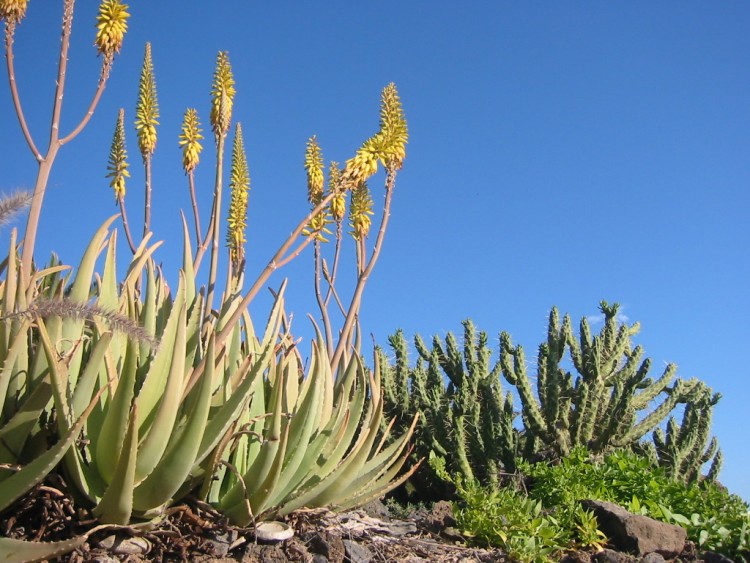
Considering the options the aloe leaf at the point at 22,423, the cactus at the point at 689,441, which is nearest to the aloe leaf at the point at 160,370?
the aloe leaf at the point at 22,423

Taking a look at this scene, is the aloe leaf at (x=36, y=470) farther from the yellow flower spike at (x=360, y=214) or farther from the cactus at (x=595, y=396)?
the cactus at (x=595, y=396)

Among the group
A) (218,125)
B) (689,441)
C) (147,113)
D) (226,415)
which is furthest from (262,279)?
(689,441)

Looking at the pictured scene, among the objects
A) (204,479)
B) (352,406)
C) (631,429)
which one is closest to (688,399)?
(631,429)

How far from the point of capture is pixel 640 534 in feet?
13.3

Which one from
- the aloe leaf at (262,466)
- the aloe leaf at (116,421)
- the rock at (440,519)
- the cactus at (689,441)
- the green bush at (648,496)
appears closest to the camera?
the aloe leaf at (116,421)

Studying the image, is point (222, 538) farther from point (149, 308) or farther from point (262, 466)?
point (149, 308)

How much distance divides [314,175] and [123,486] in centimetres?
305

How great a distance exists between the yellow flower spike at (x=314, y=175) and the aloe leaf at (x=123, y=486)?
287 centimetres

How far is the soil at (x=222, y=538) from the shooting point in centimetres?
291

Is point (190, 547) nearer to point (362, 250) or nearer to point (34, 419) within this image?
point (34, 419)

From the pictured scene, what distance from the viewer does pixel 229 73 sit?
5.10 m

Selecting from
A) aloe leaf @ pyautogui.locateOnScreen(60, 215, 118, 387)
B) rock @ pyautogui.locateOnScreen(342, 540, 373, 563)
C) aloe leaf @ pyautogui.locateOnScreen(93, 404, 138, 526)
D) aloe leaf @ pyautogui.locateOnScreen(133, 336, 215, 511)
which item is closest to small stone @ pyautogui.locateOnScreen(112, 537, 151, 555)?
aloe leaf @ pyautogui.locateOnScreen(93, 404, 138, 526)

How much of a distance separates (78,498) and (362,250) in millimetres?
2368

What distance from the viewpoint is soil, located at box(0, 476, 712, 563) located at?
114 inches
